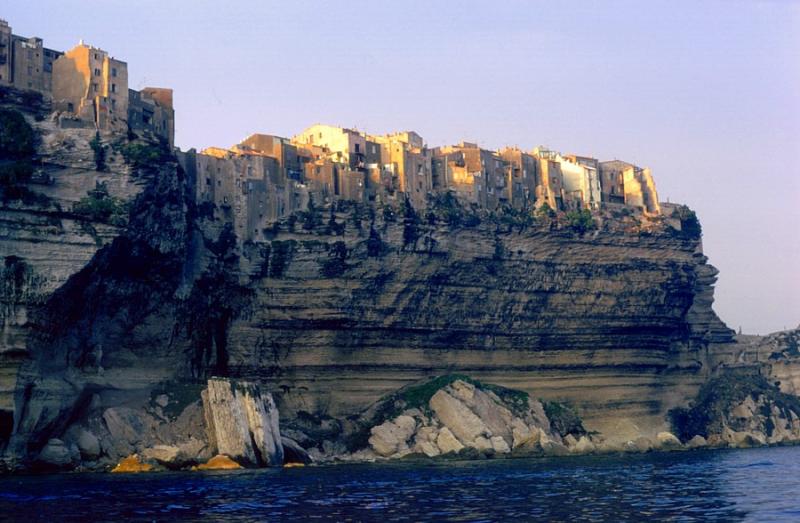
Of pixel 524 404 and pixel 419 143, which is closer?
pixel 524 404

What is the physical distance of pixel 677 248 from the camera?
84.1 m

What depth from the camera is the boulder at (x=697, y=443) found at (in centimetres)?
7850

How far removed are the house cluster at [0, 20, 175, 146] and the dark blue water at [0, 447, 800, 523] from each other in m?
19.8

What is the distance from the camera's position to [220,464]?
55.6m

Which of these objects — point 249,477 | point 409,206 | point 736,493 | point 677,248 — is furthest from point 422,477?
point 677,248

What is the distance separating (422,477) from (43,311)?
1983cm

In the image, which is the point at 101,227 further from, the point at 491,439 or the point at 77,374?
the point at 491,439

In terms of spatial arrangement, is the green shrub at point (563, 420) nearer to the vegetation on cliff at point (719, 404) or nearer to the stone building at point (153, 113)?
the vegetation on cliff at point (719, 404)

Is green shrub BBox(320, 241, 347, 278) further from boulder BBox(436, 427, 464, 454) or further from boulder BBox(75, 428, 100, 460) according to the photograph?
boulder BBox(75, 428, 100, 460)

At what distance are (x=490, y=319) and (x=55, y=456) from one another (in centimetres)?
3140

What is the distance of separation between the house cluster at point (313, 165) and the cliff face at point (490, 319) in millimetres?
3422

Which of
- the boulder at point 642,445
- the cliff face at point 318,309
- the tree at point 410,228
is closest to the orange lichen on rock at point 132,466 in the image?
the cliff face at point 318,309

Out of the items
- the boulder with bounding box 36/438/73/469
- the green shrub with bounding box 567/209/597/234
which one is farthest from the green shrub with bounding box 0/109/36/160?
the green shrub with bounding box 567/209/597/234

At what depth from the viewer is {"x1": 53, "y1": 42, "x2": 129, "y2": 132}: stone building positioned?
59.5 metres
